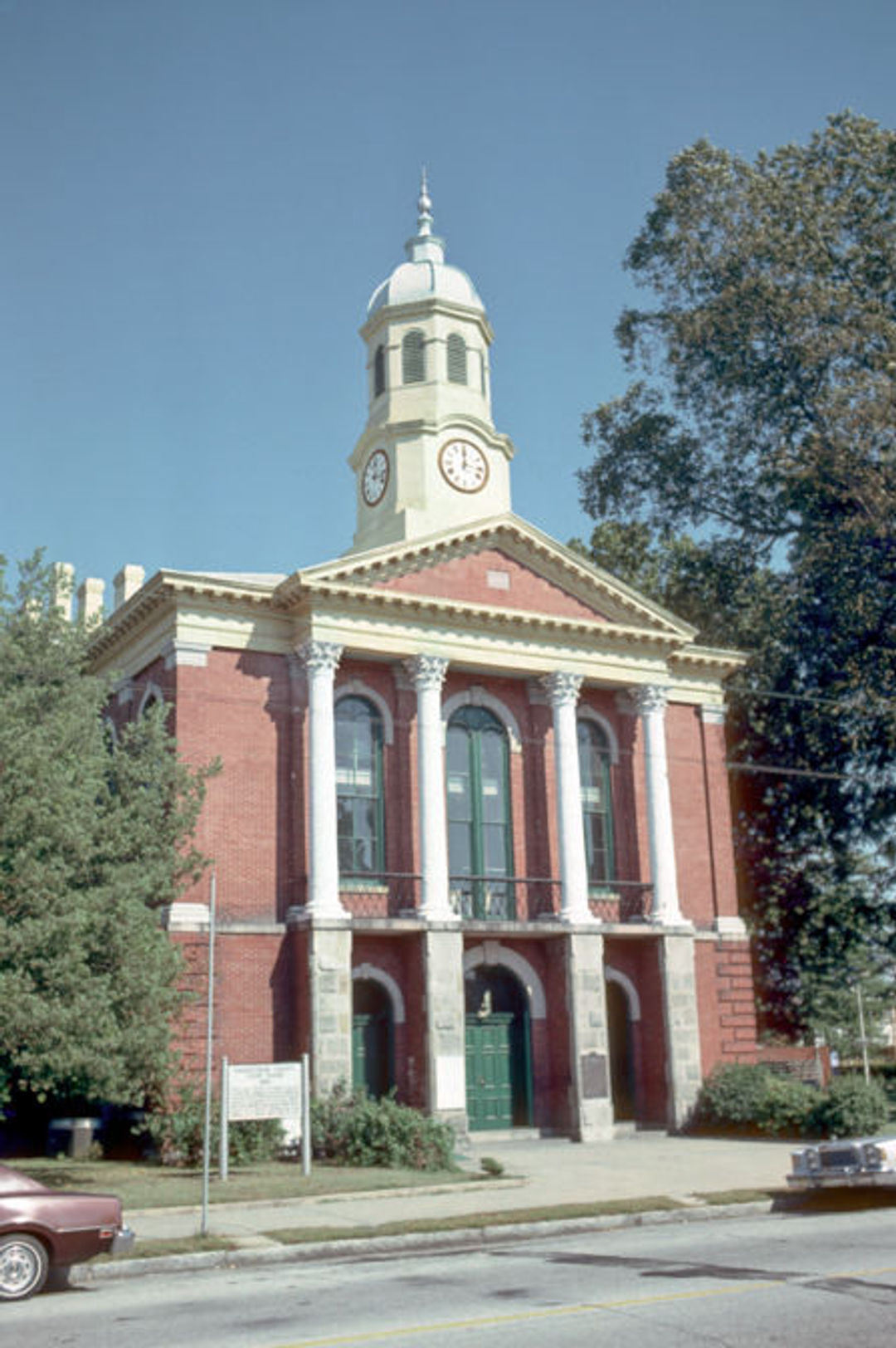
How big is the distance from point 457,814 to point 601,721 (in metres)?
4.55

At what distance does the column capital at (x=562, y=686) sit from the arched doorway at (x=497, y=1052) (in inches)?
238

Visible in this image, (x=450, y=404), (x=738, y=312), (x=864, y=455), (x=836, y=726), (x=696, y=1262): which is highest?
(x=738, y=312)

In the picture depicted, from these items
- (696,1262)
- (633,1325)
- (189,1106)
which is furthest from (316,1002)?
(633,1325)

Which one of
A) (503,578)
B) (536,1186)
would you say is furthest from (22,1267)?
(503,578)

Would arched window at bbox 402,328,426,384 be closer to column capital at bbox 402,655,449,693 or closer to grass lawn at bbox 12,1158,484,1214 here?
column capital at bbox 402,655,449,693

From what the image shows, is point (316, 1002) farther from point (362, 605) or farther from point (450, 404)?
point (450, 404)

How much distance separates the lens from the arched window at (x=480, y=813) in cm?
3017

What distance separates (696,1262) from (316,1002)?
1467 centimetres

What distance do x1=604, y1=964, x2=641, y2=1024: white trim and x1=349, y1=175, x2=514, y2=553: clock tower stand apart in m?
11.2

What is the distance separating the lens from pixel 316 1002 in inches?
1037

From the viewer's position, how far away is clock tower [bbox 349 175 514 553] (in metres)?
34.6

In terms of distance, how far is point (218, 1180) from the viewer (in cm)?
2061

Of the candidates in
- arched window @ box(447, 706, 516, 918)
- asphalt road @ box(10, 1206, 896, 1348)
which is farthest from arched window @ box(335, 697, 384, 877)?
asphalt road @ box(10, 1206, 896, 1348)

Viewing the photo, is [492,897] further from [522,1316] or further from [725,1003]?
[522,1316]
